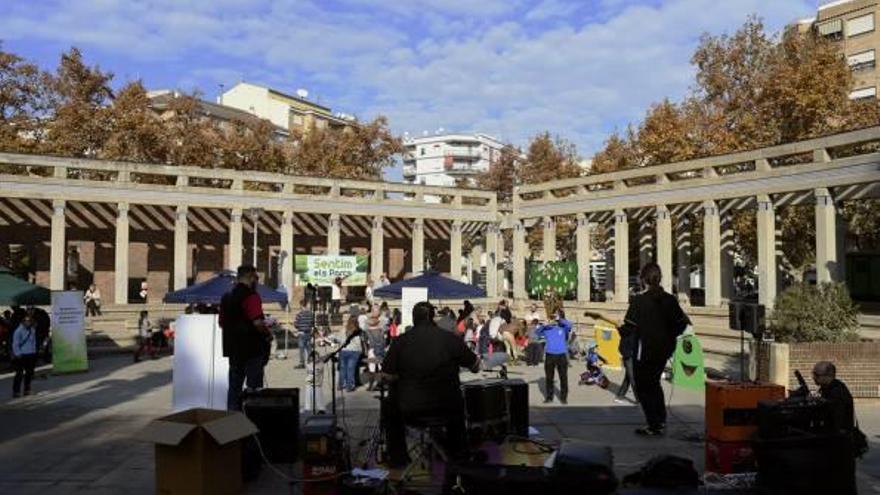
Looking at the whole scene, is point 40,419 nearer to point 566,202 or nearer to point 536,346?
point 536,346

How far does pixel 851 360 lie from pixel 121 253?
2598 centimetres

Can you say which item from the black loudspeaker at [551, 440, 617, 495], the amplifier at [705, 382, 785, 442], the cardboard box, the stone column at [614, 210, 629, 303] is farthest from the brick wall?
the stone column at [614, 210, 629, 303]

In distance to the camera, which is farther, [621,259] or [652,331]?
[621,259]

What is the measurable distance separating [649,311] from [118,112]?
36.9 m

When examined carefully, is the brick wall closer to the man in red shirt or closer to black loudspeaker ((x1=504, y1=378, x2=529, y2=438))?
black loudspeaker ((x1=504, y1=378, x2=529, y2=438))

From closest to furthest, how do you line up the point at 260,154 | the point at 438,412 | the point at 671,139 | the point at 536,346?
the point at 438,412 → the point at 536,346 → the point at 671,139 → the point at 260,154

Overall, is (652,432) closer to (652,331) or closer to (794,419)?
(652,331)

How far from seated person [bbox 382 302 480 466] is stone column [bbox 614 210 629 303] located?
25994mm

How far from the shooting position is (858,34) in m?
53.7

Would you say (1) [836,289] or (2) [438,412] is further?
(1) [836,289]

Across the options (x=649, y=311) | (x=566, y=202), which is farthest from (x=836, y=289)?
(x=566, y=202)

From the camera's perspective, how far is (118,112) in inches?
1594

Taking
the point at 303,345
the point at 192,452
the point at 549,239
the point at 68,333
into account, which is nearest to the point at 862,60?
the point at 549,239

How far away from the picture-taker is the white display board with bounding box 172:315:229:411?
1120cm
